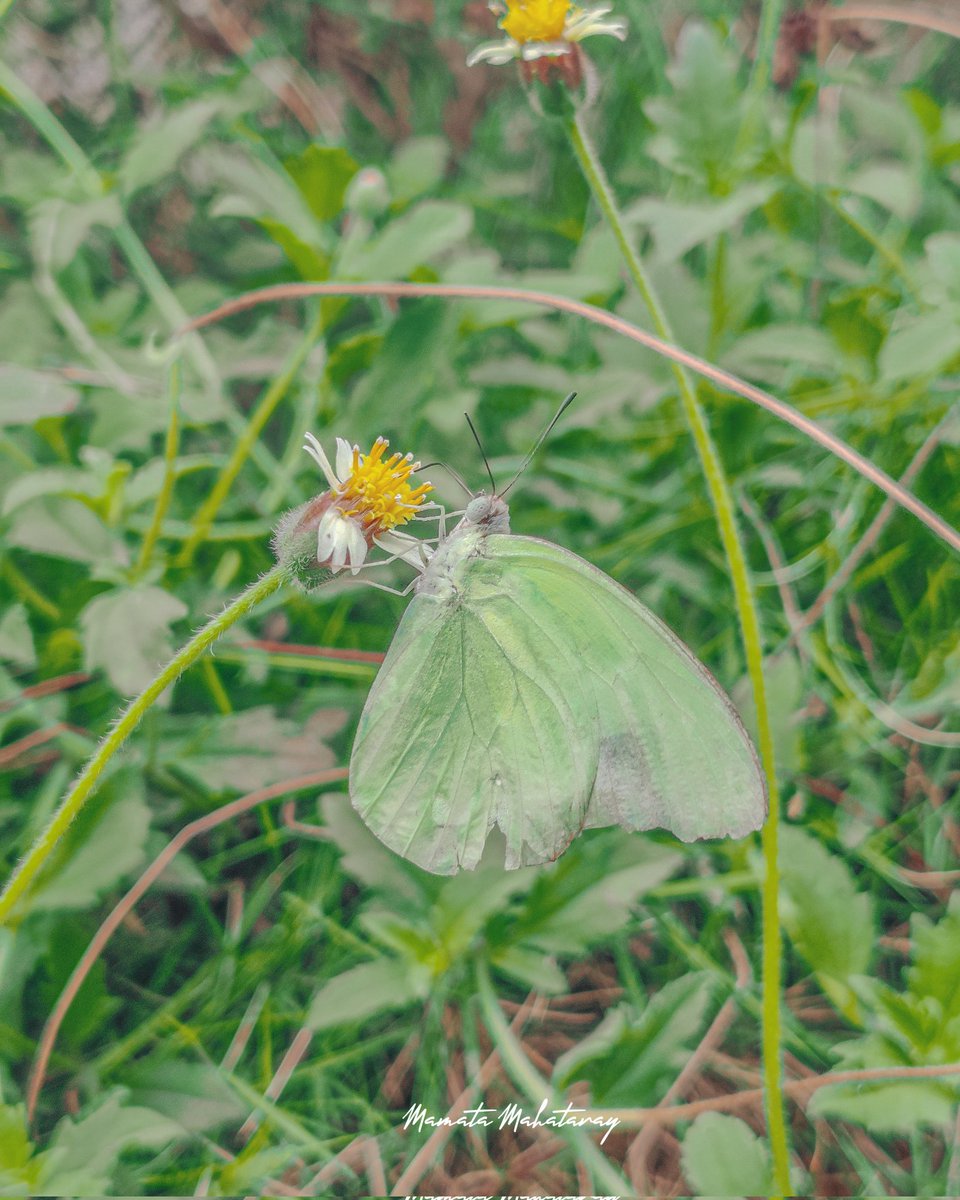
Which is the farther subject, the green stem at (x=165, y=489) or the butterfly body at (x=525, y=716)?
the green stem at (x=165, y=489)

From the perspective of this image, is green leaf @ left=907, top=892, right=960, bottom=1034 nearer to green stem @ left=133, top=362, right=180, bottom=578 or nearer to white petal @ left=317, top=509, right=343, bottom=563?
white petal @ left=317, top=509, right=343, bottom=563

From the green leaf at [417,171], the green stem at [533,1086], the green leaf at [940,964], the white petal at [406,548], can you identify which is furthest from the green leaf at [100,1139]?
the green leaf at [417,171]

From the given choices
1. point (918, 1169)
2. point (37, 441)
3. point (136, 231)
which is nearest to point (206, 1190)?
point (918, 1169)

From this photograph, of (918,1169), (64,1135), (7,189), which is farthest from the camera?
(7,189)

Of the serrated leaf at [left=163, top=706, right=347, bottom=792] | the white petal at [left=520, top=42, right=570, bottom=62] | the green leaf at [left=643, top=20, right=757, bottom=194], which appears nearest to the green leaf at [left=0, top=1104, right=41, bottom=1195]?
the serrated leaf at [left=163, top=706, right=347, bottom=792]

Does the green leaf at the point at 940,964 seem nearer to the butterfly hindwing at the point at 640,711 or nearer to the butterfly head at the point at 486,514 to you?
the butterfly hindwing at the point at 640,711

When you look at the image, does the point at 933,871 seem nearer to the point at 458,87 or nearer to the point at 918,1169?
the point at 918,1169

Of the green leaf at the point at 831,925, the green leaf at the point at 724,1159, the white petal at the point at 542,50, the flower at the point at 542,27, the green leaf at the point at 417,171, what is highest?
the green leaf at the point at 417,171
